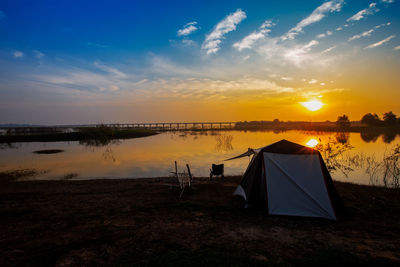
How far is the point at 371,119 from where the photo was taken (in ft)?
168

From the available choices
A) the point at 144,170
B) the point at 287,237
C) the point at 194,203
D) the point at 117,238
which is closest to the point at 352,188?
the point at 287,237

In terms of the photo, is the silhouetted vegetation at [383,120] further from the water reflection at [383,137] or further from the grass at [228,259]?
the grass at [228,259]

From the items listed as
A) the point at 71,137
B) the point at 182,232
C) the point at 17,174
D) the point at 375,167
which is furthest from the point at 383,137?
the point at 71,137

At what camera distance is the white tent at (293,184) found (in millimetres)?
5621

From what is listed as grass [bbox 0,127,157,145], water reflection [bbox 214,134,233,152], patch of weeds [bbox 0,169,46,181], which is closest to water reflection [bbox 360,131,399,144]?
water reflection [bbox 214,134,233,152]

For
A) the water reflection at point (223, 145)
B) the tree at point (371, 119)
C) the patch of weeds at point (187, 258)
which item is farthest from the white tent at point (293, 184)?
the tree at point (371, 119)

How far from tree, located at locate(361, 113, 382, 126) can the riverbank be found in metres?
57.1

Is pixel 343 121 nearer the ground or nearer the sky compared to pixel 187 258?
nearer the sky

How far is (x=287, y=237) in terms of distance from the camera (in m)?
4.55

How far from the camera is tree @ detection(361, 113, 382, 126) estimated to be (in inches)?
1966

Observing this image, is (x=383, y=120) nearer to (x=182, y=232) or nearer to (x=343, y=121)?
(x=343, y=121)

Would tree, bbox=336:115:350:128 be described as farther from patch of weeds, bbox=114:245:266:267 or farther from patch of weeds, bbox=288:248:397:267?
patch of weeds, bbox=114:245:266:267

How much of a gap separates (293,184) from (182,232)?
354 centimetres

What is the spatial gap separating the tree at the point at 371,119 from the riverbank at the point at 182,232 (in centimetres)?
5711
